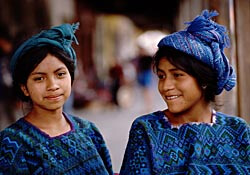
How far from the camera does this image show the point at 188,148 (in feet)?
8.67

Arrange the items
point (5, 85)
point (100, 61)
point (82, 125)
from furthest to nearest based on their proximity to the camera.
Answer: point (100, 61), point (5, 85), point (82, 125)

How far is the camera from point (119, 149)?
731cm

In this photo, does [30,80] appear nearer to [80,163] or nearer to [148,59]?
[80,163]

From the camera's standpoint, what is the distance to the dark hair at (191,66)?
103 inches

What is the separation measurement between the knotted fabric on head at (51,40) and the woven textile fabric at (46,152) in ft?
1.11

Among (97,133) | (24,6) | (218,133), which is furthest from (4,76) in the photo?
(218,133)

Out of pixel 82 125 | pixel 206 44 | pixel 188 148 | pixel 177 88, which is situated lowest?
pixel 188 148

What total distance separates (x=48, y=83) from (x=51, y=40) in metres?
0.21

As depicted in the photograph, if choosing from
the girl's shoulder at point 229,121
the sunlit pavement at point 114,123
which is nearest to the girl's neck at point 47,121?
the girl's shoulder at point 229,121

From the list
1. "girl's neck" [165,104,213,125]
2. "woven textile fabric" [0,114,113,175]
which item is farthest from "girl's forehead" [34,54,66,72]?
"girl's neck" [165,104,213,125]

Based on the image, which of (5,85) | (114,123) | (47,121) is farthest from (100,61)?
(47,121)

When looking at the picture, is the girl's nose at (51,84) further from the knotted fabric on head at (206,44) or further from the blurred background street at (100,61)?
the knotted fabric on head at (206,44)

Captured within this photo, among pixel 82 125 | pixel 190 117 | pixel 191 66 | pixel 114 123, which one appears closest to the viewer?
pixel 191 66

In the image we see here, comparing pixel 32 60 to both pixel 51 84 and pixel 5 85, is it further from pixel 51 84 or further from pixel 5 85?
pixel 5 85
